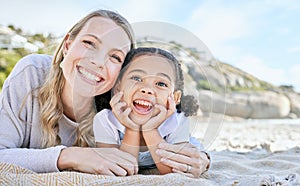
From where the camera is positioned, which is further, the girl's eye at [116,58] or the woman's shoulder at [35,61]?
the woman's shoulder at [35,61]

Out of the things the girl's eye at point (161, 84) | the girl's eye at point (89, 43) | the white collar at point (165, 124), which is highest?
the girl's eye at point (89, 43)

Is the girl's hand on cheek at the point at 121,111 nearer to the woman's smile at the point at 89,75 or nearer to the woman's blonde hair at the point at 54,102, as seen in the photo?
the woman's smile at the point at 89,75

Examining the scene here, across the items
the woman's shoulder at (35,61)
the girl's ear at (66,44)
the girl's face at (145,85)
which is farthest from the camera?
the woman's shoulder at (35,61)

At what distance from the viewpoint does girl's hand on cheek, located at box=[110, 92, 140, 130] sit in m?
1.12

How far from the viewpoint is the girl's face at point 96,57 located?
1.15 metres

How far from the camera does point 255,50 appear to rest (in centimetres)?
1316

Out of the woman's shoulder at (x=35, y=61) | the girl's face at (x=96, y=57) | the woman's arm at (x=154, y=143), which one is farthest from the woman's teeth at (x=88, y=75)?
the woman's shoulder at (x=35, y=61)

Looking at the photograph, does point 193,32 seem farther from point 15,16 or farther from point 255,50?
point 255,50

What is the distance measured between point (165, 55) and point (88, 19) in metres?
0.30

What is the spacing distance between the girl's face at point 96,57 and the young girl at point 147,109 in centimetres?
3

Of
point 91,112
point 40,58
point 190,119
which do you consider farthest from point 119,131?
point 40,58

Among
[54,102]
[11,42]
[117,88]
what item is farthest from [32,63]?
[11,42]

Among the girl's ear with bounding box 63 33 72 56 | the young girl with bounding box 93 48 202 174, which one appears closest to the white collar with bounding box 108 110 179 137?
the young girl with bounding box 93 48 202 174

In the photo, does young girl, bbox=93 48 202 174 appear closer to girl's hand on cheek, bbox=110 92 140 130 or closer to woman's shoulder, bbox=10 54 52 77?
girl's hand on cheek, bbox=110 92 140 130
